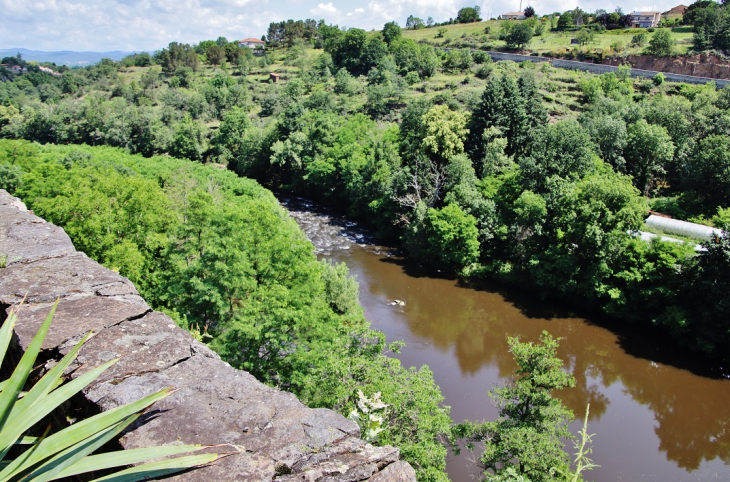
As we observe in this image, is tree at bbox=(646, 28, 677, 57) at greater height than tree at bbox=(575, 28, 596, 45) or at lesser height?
lesser

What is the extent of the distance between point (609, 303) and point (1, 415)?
26.9 metres

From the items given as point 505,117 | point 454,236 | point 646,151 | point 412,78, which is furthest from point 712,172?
point 412,78

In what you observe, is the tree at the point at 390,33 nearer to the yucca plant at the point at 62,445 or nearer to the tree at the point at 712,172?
the tree at the point at 712,172

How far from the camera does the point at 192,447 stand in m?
3.52

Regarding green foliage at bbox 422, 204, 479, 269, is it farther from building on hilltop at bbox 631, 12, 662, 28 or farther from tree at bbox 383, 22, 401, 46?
building on hilltop at bbox 631, 12, 662, 28

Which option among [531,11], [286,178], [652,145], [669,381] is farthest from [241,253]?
[531,11]

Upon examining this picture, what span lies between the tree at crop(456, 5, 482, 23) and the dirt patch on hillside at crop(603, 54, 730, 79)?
49780 millimetres

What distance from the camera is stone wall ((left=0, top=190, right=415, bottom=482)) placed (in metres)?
4.29

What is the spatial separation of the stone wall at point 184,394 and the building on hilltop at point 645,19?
298 feet

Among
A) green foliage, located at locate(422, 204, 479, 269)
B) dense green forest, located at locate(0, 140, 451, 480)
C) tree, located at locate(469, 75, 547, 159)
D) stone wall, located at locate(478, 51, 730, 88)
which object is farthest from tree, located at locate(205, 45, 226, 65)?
dense green forest, located at locate(0, 140, 451, 480)

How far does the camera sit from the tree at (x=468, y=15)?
335ft

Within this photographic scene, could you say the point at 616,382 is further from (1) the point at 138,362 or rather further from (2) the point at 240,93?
(2) the point at 240,93

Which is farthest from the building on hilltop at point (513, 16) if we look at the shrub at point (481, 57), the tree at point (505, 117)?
the tree at point (505, 117)

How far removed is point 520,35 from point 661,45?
20.7m
